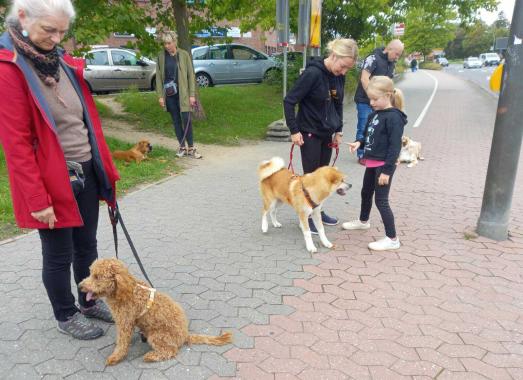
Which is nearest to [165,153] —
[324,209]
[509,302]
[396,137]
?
[324,209]

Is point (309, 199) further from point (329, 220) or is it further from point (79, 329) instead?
point (79, 329)

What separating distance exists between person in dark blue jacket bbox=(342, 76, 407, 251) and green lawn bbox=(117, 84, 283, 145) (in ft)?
19.7

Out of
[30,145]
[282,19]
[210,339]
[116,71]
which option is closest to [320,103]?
[210,339]

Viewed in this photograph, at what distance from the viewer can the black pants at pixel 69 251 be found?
2.64 m

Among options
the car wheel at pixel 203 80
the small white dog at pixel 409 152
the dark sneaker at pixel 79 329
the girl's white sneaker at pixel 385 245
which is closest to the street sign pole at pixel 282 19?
the small white dog at pixel 409 152

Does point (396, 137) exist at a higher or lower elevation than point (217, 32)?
lower

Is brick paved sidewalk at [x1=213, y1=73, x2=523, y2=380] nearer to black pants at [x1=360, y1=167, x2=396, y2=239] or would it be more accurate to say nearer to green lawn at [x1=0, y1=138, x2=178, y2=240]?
black pants at [x1=360, y1=167, x2=396, y2=239]

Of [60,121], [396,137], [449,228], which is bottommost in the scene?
[449,228]

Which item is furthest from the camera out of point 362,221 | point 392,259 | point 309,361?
point 362,221

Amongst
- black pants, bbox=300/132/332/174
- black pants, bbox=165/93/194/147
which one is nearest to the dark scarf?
black pants, bbox=300/132/332/174

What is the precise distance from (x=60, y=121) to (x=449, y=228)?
4458 mm

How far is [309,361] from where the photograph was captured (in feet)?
9.04

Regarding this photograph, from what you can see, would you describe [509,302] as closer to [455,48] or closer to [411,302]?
[411,302]

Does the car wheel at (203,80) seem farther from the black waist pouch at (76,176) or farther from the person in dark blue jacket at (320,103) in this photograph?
the black waist pouch at (76,176)
